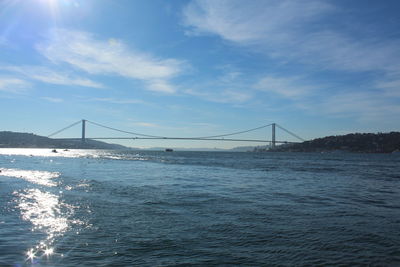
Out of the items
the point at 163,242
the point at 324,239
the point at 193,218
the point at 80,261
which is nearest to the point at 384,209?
the point at 324,239

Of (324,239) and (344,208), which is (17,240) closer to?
(324,239)

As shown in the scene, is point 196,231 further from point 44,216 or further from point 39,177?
point 39,177

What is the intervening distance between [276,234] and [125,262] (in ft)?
15.2

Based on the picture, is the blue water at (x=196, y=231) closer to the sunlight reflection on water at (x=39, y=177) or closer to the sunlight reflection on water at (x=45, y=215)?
the sunlight reflection on water at (x=45, y=215)

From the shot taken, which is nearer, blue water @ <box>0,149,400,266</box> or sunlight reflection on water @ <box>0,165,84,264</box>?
blue water @ <box>0,149,400,266</box>

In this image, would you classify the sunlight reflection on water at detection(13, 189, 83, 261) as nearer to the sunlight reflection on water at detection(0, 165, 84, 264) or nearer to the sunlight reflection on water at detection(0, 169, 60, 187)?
the sunlight reflection on water at detection(0, 165, 84, 264)

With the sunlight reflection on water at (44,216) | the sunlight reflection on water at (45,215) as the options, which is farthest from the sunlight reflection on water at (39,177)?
the sunlight reflection on water at (45,215)

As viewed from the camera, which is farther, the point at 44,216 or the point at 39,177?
the point at 39,177

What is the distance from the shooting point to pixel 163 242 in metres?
8.90

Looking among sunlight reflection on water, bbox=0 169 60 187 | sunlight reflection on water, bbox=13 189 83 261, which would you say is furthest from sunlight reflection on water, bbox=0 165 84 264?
sunlight reflection on water, bbox=0 169 60 187

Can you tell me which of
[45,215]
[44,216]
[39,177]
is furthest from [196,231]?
[39,177]

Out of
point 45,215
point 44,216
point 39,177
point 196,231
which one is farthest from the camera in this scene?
point 39,177

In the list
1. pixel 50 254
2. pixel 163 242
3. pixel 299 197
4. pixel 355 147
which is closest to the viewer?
pixel 50 254

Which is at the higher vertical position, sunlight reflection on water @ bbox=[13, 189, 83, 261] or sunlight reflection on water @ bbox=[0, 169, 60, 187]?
sunlight reflection on water @ bbox=[0, 169, 60, 187]
